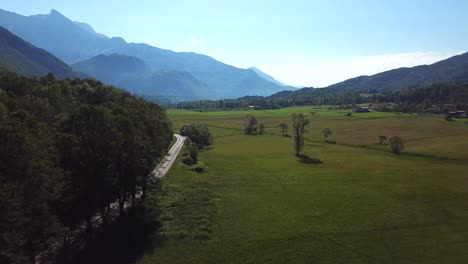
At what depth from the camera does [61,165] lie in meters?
44.8

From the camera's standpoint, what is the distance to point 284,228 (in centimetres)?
5769

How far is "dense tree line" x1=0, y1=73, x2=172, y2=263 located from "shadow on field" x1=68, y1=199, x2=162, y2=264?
3.26m

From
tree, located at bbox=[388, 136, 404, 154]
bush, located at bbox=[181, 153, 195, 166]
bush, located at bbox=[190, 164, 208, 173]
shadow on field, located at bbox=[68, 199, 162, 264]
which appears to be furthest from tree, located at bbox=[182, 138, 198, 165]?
tree, located at bbox=[388, 136, 404, 154]

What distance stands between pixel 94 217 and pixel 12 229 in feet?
93.0

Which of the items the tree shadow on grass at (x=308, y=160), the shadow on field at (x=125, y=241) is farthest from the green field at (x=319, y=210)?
the tree shadow on grass at (x=308, y=160)

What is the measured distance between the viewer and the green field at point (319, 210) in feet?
162

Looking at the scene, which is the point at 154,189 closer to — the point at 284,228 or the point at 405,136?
the point at 284,228

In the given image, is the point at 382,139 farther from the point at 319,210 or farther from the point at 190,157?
the point at 319,210

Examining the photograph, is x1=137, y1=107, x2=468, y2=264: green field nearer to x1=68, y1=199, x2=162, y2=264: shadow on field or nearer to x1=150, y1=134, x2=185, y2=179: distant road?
x1=68, y1=199, x2=162, y2=264: shadow on field

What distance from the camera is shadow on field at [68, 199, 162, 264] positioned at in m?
46.5

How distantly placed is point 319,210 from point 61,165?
41587 millimetres

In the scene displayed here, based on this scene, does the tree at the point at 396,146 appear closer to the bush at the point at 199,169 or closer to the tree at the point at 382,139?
the tree at the point at 382,139

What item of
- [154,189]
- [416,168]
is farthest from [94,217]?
[416,168]

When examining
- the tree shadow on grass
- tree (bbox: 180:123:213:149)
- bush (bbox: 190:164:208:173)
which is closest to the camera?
bush (bbox: 190:164:208:173)
